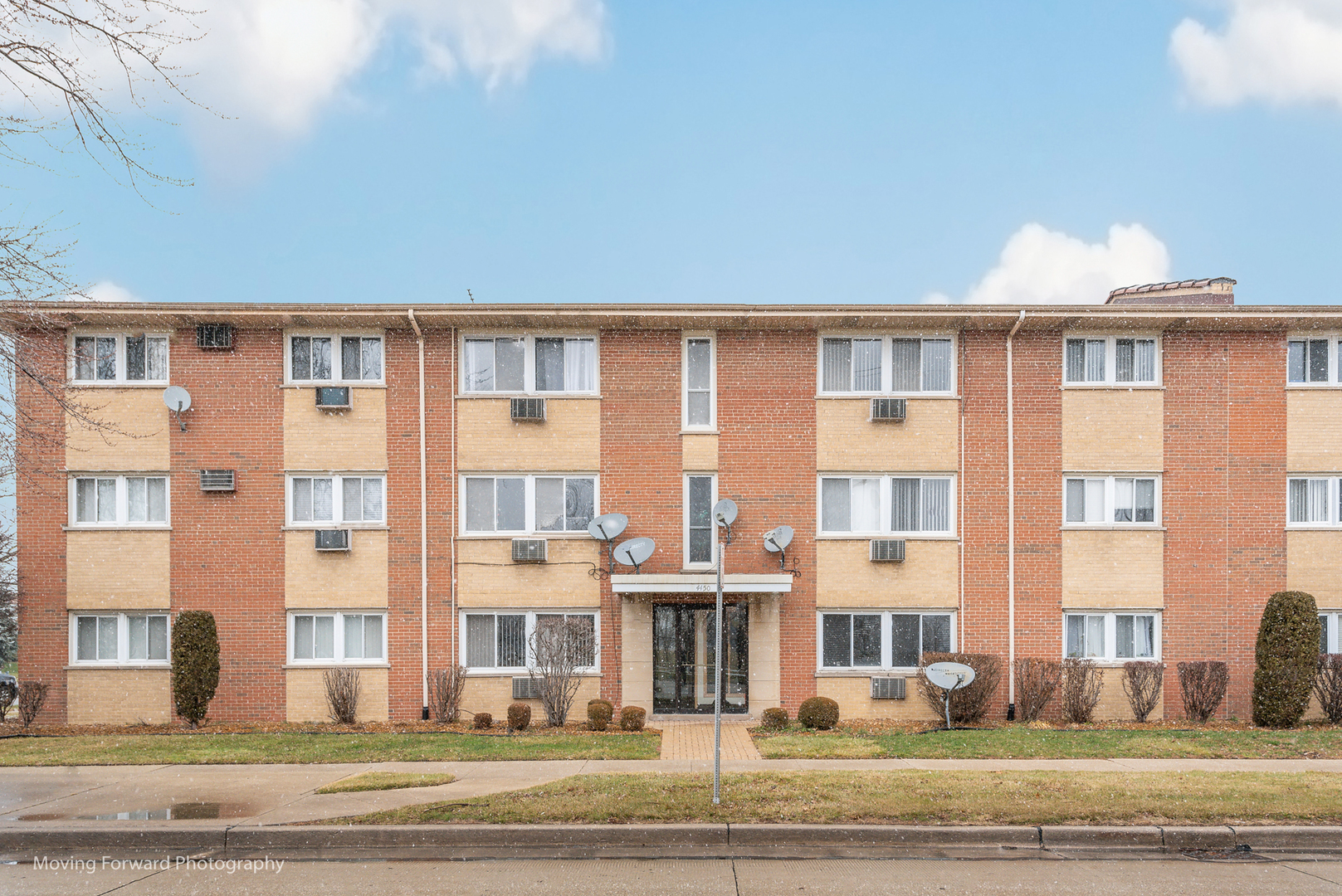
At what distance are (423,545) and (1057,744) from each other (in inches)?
418

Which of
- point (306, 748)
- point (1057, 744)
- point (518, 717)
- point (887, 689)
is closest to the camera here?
point (306, 748)

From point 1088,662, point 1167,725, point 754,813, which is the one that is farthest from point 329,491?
point 1167,725

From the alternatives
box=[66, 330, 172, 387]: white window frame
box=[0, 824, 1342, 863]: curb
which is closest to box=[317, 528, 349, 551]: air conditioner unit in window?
box=[66, 330, 172, 387]: white window frame

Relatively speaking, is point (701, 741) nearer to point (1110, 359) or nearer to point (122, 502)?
point (1110, 359)

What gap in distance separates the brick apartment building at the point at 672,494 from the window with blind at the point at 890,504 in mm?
55

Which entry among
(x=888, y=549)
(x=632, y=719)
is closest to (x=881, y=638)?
(x=888, y=549)

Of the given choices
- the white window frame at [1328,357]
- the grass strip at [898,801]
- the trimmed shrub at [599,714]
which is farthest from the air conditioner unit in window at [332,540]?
the white window frame at [1328,357]

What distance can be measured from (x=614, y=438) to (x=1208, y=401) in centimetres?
1071

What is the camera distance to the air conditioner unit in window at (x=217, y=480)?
1488 centimetres

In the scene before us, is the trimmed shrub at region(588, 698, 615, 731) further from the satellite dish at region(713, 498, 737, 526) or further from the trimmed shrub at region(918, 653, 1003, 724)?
the trimmed shrub at region(918, 653, 1003, 724)

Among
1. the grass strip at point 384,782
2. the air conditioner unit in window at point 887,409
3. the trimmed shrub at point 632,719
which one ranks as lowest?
the trimmed shrub at point 632,719

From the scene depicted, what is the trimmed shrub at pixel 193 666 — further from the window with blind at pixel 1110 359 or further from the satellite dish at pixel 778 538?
the window with blind at pixel 1110 359

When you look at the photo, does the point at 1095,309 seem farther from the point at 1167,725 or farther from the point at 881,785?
the point at 881,785

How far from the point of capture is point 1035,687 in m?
14.5
